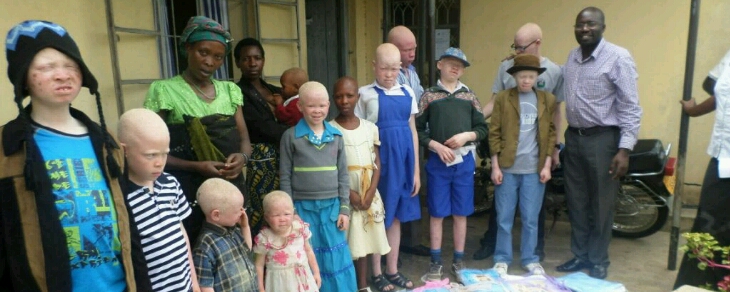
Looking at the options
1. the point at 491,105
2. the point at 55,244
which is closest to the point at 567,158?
the point at 491,105

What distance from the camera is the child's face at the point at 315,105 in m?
2.77

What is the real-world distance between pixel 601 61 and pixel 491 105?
884 millimetres

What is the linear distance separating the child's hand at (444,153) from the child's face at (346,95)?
2.47 feet

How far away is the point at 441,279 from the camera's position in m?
3.66

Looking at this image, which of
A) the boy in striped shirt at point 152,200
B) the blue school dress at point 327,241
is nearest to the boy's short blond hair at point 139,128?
the boy in striped shirt at point 152,200

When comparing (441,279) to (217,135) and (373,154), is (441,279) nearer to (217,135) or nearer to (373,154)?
(373,154)

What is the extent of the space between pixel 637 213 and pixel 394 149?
2.63 meters

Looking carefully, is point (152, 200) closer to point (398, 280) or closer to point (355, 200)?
point (355, 200)

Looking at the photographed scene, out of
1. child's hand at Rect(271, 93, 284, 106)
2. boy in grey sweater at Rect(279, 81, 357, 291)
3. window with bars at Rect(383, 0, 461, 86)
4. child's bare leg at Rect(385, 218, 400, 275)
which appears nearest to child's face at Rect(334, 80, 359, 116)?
boy in grey sweater at Rect(279, 81, 357, 291)

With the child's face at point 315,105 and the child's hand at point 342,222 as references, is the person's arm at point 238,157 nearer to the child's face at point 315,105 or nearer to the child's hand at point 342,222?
the child's face at point 315,105

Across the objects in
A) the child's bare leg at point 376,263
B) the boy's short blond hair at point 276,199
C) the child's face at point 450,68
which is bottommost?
the child's bare leg at point 376,263

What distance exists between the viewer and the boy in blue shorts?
136 inches

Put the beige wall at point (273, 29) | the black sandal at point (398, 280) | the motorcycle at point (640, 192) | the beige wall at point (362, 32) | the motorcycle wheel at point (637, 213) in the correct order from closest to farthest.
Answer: the black sandal at point (398, 280) < the motorcycle at point (640, 192) < the motorcycle wheel at point (637, 213) < the beige wall at point (273, 29) < the beige wall at point (362, 32)

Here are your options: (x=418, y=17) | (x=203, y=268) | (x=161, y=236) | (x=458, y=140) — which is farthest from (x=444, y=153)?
(x=418, y=17)
